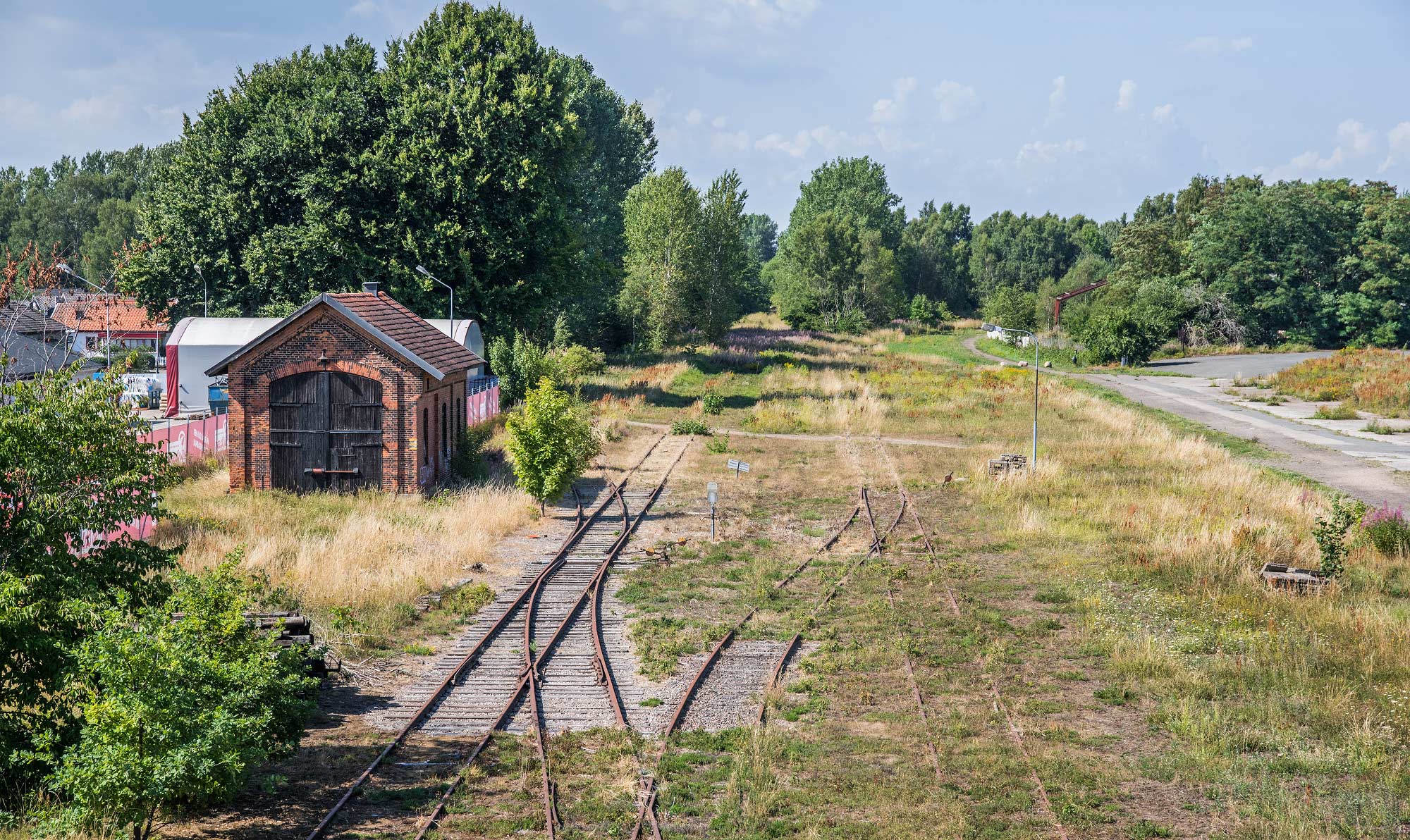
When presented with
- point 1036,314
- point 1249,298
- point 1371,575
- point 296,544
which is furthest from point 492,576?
point 1036,314

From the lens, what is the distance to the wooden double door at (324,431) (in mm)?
28641

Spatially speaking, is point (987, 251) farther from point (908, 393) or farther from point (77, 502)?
point (77, 502)

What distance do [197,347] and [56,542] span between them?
1341 inches

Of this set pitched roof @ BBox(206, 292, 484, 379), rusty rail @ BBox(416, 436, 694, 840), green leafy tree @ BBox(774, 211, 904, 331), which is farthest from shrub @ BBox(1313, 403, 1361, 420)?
green leafy tree @ BBox(774, 211, 904, 331)

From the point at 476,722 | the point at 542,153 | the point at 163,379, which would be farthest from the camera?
the point at 163,379

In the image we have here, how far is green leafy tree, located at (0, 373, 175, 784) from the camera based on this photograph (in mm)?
10719

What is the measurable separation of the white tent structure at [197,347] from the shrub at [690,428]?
16.5 metres

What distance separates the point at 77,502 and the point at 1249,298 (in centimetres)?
9209

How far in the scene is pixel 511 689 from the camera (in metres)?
15.4

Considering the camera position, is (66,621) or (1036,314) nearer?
(66,621)

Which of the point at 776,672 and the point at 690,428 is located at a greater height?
the point at 690,428

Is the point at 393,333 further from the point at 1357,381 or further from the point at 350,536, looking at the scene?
the point at 1357,381

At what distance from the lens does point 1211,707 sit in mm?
14508

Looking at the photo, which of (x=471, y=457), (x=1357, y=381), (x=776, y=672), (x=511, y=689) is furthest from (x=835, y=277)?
(x=511, y=689)
